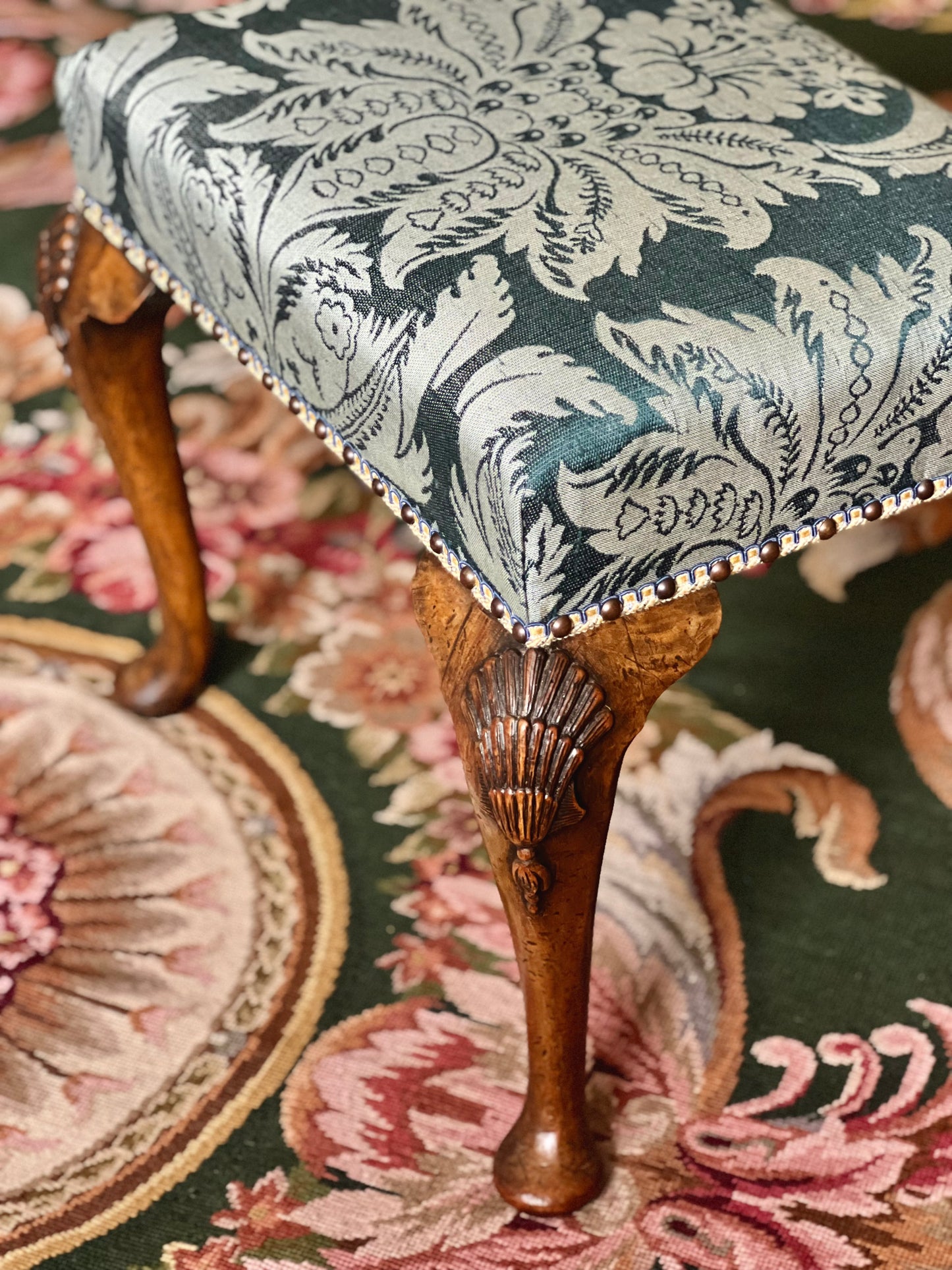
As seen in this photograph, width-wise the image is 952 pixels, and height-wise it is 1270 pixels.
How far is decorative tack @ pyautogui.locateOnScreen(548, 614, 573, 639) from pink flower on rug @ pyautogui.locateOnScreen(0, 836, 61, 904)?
417mm

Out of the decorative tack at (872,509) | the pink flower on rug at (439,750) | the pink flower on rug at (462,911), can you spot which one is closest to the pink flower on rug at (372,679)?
the pink flower on rug at (439,750)

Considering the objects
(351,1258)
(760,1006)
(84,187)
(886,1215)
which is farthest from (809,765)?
(84,187)

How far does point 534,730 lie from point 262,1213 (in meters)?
0.29

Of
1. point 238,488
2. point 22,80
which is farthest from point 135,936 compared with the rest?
point 22,80

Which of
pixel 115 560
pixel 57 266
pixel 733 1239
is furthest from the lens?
pixel 115 560

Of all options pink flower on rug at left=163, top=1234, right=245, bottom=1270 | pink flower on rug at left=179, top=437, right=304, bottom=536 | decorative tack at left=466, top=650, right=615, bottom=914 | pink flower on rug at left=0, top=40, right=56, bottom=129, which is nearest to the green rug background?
pink flower on rug at left=163, top=1234, right=245, bottom=1270

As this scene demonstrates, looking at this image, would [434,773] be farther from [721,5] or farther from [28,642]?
[721,5]

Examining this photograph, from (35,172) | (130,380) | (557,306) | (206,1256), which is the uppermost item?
(557,306)

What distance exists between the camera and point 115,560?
0.98 meters

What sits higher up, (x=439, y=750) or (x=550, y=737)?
(x=550, y=737)

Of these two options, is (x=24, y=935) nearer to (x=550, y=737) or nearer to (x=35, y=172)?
(x=550, y=737)

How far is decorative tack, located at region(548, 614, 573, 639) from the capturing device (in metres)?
0.47

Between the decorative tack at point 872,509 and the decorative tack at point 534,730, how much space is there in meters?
0.13

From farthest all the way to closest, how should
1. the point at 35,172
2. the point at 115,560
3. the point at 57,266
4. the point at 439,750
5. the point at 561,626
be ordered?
the point at 35,172 < the point at 115,560 < the point at 439,750 < the point at 57,266 < the point at 561,626
